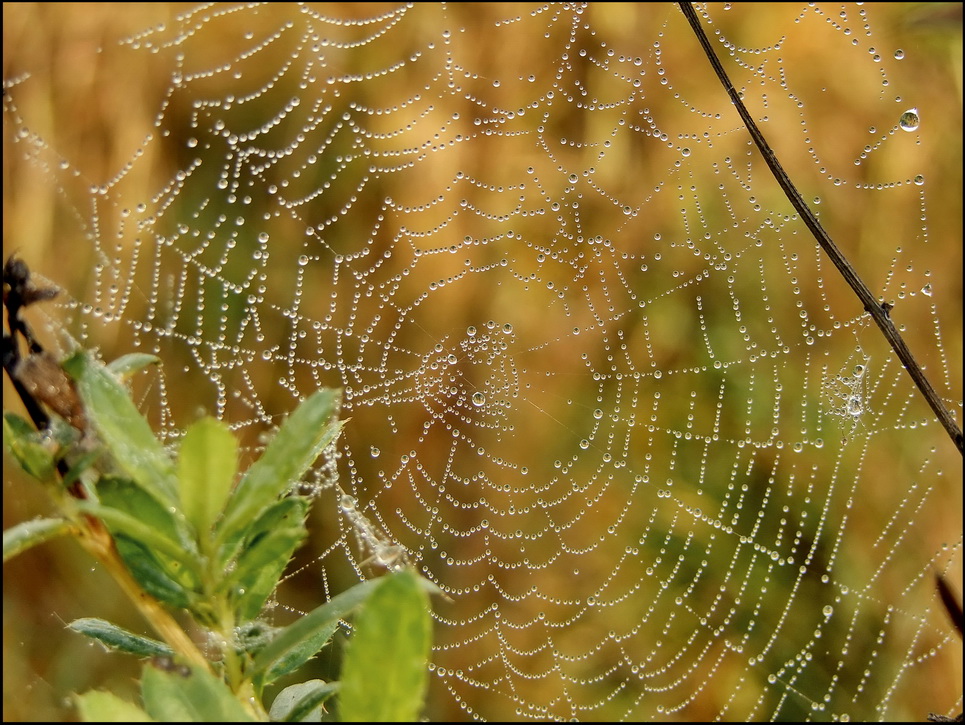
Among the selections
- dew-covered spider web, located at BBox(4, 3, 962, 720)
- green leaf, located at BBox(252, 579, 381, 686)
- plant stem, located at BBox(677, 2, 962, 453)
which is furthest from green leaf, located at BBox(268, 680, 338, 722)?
dew-covered spider web, located at BBox(4, 3, 962, 720)

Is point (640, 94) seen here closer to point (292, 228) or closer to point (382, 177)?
point (382, 177)

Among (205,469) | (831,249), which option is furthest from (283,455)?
(831,249)

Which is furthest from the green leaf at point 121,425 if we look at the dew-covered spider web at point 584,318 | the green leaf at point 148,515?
the dew-covered spider web at point 584,318

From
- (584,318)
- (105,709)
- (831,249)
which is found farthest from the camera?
(584,318)

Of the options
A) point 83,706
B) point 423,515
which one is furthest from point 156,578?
point 423,515

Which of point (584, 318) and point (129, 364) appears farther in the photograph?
point (584, 318)

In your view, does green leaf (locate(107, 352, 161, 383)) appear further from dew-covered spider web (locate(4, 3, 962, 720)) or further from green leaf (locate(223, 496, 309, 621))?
dew-covered spider web (locate(4, 3, 962, 720))

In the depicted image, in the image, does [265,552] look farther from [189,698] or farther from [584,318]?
[584,318]
